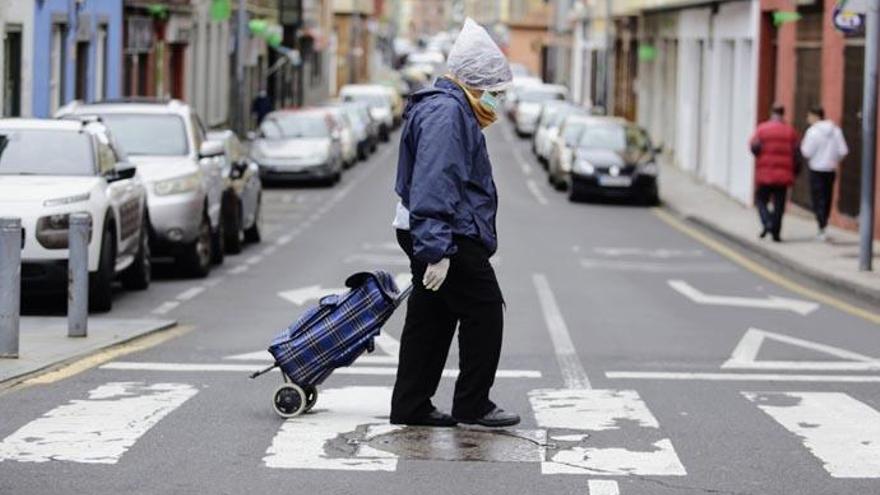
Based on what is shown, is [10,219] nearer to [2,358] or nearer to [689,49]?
[2,358]

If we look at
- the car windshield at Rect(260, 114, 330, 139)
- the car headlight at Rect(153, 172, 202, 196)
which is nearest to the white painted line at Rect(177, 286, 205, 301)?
the car headlight at Rect(153, 172, 202, 196)

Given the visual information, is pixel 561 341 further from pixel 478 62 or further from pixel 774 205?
pixel 774 205

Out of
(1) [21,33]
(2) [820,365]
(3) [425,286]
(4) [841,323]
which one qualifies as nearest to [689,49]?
(1) [21,33]

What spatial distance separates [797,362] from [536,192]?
28014mm

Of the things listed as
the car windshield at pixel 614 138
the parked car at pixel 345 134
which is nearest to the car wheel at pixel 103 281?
the car windshield at pixel 614 138

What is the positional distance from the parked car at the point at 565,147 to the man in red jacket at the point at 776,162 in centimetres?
1180

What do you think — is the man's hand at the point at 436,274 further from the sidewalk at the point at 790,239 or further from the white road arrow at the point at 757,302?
the sidewalk at the point at 790,239

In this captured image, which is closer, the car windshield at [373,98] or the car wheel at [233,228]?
the car wheel at [233,228]

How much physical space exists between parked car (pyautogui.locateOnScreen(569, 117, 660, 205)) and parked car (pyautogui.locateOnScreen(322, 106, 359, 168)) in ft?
27.1

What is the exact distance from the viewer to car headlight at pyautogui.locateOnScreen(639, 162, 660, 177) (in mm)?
37844

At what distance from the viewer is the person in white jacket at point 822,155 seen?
26.4 metres

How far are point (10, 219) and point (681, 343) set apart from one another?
191 inches

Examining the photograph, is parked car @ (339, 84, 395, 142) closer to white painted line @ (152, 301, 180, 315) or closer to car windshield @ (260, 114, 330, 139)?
car windshield @ (260, 114, 330, 139)

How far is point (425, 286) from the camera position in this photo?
362 inches
